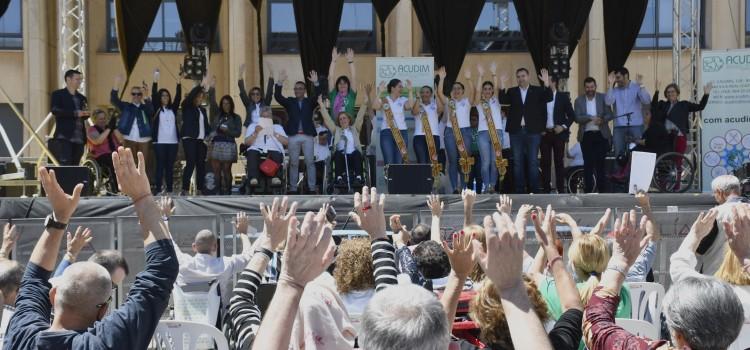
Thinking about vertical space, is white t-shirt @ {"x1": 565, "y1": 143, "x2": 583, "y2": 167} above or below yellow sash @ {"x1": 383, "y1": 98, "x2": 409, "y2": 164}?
below

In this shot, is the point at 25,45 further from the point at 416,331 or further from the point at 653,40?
the point at 416,331

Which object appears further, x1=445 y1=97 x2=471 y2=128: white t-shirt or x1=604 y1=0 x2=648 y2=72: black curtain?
x1=604 y1=0 x2=648 y2=72: black curtain

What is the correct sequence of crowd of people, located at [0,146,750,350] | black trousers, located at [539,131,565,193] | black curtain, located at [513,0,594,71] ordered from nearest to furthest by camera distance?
crowd of people, located at [0,146,750,350] → black trousers, located at [539,131,565,193] → black curtain, located at [513,0,594,71]

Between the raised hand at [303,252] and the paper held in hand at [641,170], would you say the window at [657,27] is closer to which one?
the paper held in hand at [641,170]

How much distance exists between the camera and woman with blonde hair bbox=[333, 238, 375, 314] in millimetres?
3180

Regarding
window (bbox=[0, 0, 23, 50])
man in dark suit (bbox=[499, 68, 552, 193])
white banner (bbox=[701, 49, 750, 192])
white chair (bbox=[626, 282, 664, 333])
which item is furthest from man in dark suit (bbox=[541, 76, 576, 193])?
window (bbox=[0, 0, 23, 50])

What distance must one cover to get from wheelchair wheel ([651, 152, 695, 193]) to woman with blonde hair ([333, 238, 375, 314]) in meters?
8.90

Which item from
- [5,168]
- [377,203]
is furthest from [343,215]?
[377,203]

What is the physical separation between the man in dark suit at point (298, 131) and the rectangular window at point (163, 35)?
25.8ft

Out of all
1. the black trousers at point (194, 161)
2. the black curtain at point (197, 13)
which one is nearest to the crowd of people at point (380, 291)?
the black trousers at point (194, 161)

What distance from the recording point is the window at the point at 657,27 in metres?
19.2

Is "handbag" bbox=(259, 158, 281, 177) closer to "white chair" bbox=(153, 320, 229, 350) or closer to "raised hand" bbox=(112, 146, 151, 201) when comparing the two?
"white chair" bbox=(153, 320, 229, 350)

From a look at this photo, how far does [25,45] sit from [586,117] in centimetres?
1176

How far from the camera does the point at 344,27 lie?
19438 mm
